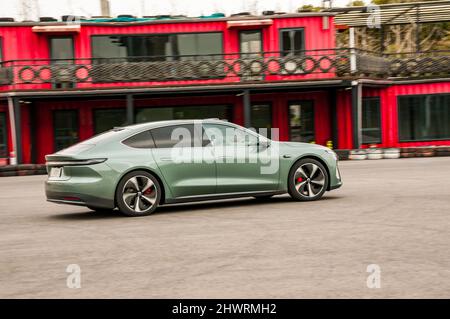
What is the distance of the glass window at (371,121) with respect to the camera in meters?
29.8

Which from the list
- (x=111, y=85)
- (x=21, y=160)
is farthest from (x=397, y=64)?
(x=21, y=160)

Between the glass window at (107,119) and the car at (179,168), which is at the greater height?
the glass window at (107,119)

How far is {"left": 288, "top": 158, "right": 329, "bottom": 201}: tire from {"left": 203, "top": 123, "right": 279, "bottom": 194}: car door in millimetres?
342

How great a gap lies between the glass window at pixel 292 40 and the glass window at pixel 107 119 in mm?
7451

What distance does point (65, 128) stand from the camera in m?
29.5

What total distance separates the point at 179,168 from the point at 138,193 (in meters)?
0.74

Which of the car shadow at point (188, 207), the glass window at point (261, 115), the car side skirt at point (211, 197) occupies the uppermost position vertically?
the glass window at point (261, 115)

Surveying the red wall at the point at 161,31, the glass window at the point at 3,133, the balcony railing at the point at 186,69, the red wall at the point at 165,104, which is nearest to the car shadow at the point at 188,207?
the balcony railing at the point at 186,69

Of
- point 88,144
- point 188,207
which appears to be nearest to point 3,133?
point 188,207

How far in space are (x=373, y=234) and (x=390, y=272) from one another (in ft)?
6.57

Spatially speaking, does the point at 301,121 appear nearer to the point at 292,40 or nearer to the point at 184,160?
the point at 292,40

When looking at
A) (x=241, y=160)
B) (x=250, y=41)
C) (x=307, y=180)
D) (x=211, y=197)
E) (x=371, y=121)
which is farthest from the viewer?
(x=371, y=121)

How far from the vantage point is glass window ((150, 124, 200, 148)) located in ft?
35.2

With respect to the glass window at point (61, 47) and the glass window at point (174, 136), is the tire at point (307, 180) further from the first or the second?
the glass window at point (61, 47)
